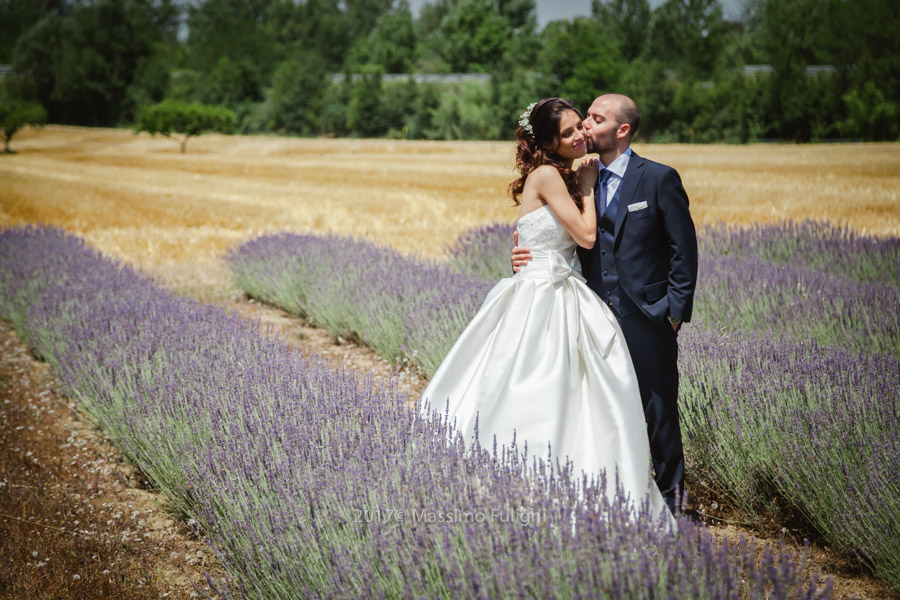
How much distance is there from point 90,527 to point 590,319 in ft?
7.76

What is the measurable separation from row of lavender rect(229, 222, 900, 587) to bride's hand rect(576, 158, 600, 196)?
1.17m

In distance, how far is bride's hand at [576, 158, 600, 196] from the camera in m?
2.75

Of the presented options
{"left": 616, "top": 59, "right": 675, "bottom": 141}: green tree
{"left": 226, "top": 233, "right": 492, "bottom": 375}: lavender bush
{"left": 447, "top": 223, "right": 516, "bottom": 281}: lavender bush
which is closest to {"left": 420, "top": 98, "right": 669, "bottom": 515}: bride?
{"left": 226, "top": 233, "right": 492, "bottom": 375}: lavender bush

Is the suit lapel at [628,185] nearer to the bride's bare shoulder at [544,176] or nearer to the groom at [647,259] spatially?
the groom at [647,259]

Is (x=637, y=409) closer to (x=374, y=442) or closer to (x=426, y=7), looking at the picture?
(x=374, y=442)

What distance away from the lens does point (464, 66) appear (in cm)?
5609

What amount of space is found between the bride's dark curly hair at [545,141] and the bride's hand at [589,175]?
2.4 inches

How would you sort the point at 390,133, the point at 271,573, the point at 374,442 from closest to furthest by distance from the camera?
the point at 271,573 → the point at 374,442 → the point at 390,133

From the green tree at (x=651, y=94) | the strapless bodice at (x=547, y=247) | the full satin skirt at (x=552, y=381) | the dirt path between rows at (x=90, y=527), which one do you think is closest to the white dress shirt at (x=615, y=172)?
the strapless bodice at (x=547, y=247)

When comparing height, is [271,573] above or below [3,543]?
above

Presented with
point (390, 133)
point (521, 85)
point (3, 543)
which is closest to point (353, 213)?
point (3, 543)

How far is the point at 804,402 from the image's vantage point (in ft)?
9.79

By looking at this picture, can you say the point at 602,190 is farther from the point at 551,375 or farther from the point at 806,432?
the point at 806,432

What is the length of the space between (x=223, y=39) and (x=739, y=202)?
6349 centimetres
